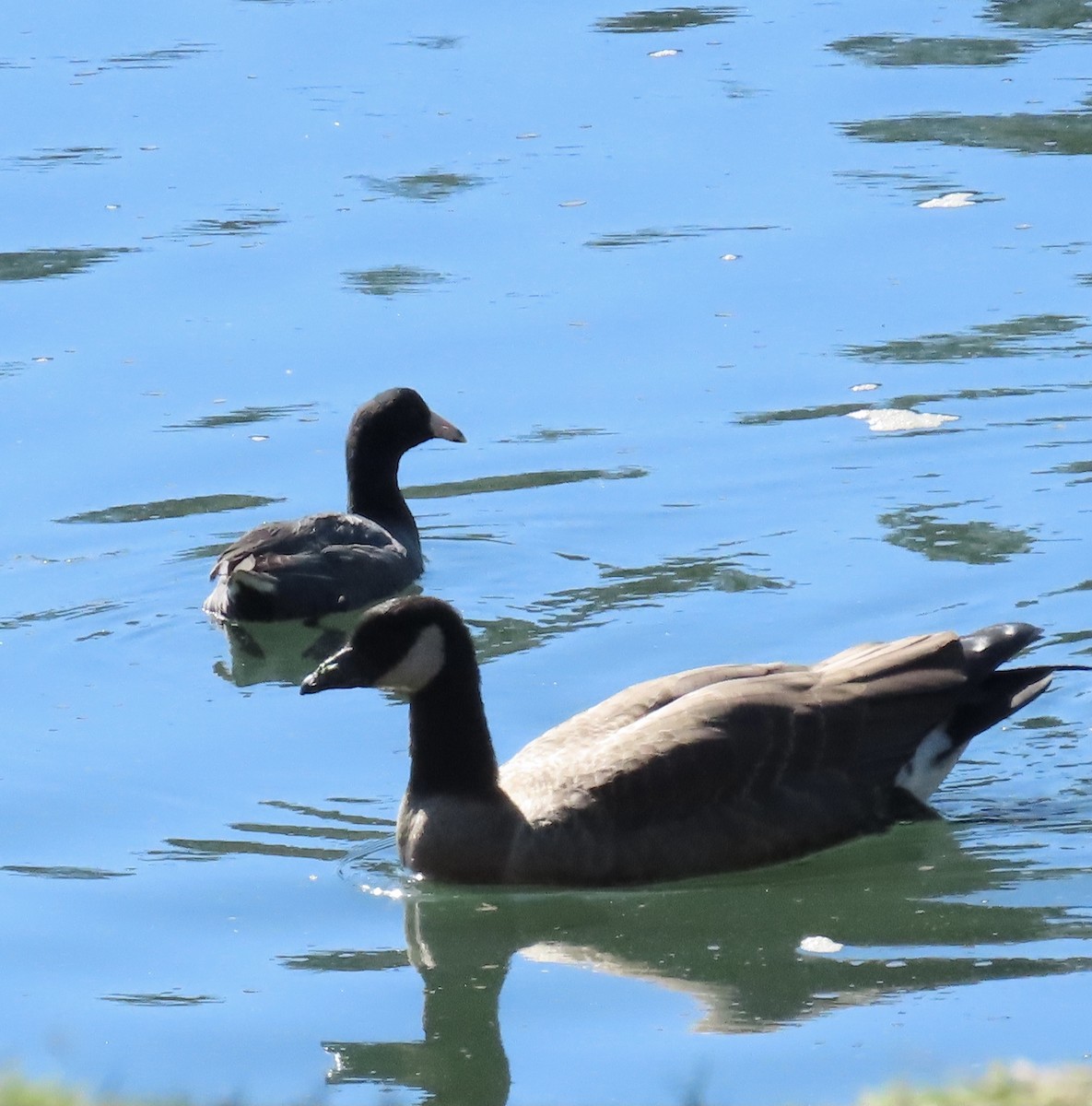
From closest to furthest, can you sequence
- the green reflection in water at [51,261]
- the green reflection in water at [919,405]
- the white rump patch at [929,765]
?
1. the white rump patch at [929,765]
2. the green reflection in water at [919,405]
3. the green reflection in water at [51,261]

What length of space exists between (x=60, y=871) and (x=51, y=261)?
8.26 metres

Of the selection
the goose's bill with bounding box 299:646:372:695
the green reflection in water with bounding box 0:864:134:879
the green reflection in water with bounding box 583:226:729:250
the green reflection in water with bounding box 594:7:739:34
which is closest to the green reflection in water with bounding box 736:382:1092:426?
the green reflection in water with bounding box 583:226:729:250

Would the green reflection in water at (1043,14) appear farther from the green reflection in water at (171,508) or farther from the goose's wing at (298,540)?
the goose's wing at (298,540)

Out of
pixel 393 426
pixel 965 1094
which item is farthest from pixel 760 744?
pixel 393 426

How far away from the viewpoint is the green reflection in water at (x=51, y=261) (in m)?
15.6

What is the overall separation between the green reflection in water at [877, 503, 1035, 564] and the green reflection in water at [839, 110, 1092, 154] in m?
6.26

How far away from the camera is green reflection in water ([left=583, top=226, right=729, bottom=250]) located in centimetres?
1540

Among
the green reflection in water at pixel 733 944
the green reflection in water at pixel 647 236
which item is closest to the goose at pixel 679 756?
the green reflection in water at pixel 733 944

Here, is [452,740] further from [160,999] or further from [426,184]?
[426,184]

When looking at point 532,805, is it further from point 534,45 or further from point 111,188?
point 534,45

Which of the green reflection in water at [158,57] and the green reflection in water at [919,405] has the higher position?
the green reflection in water at [158,57]

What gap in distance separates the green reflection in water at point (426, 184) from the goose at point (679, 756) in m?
8.47

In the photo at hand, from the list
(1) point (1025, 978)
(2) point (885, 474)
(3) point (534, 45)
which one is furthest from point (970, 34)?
(1) point (1025, 978)

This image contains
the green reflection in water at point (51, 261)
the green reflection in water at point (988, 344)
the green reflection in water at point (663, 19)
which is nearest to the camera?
the green reflection in water at point (988, 344)
